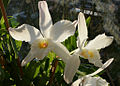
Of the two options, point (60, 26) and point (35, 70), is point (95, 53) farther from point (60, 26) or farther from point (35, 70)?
point (35, 70)

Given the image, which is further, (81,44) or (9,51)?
(9,51)

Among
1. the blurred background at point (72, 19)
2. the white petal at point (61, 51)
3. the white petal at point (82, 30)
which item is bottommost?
the blurred background at point (72, 19)

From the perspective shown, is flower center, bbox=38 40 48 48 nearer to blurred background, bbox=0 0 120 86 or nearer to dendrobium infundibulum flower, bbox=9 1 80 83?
dendrobium infundibulum flower, bbox=9 1 80 83

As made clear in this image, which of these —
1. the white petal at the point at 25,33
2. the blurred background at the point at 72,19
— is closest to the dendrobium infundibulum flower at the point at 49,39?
the white petal at the point at 25,33

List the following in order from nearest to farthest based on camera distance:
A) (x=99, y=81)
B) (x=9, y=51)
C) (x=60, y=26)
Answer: (x=60, y=26)
(x=99, y=81)
(x=9, y=51)

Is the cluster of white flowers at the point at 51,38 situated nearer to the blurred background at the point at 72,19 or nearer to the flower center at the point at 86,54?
the flower center at the point at 86,54

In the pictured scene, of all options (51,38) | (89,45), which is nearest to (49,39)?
(51,38)

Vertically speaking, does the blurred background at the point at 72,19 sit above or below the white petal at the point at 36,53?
below

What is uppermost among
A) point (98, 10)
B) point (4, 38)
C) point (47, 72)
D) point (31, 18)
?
point (4, 38)

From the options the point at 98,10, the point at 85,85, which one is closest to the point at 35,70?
the point at 85,85
